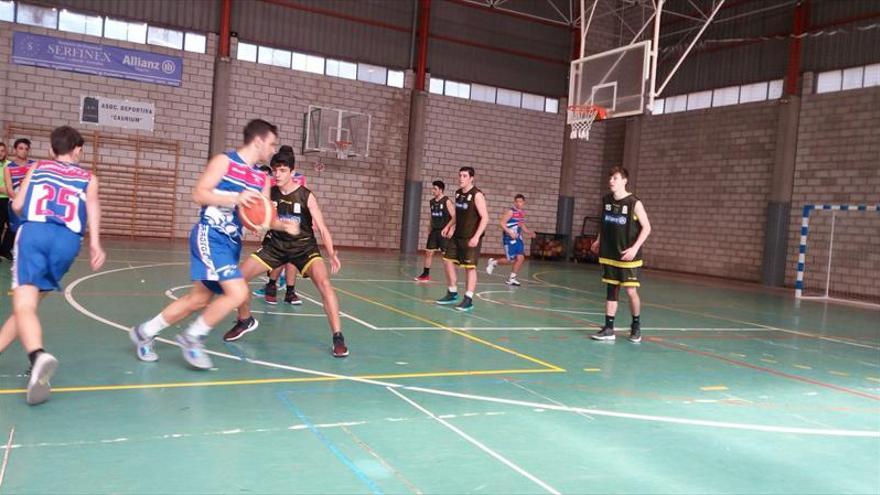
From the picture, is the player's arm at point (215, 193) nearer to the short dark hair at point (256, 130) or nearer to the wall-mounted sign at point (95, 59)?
the short dark hair at point (256, 130)

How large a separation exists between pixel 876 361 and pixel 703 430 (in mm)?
4620

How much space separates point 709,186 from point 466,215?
15487mm

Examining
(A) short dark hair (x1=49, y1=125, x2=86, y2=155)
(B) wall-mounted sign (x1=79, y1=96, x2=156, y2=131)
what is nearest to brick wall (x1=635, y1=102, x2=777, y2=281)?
(B) wall-mounted sign (x1=79, y1=96, x2=156, y2=131)

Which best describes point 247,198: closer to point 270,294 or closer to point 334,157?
point 270,294

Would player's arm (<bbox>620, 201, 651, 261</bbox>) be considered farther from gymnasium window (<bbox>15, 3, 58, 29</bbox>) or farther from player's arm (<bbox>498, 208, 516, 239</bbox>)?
gymnasium window (<bbox>15, 3, 58, 29</bbox>)

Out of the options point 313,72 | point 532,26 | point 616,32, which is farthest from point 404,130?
point 616,32

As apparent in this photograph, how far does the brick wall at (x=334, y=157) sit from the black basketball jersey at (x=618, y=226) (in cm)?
1588

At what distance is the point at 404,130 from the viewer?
79.7 feet

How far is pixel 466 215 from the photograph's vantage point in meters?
9.70

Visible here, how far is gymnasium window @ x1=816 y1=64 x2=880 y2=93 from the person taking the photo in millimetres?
18234

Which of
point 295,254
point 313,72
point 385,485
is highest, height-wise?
point 313,72

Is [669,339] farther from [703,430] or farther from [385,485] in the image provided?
[385,485]

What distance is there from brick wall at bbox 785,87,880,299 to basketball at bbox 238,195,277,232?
710 inches

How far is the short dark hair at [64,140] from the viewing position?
4.41 metres
